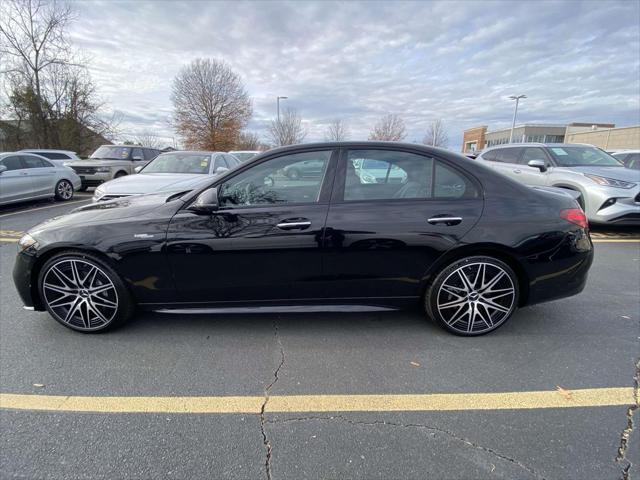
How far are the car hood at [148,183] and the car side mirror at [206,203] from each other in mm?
2987

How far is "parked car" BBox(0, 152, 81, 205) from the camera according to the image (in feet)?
27.3

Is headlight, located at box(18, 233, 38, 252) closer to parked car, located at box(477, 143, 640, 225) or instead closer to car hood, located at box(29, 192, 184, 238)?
car hood, located at box(29, 192, 184, 238)

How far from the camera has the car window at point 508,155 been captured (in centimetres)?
781

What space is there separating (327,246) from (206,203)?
100cm

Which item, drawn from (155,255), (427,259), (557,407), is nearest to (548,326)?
(557,407)

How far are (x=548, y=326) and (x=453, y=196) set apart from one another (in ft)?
5.01

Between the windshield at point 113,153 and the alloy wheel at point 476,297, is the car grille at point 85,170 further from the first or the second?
the alloy wheel at point 476,297

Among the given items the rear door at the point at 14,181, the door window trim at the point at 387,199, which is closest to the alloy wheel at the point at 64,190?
the rear door at the point at 14,181

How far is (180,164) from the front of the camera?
7309 millimetres

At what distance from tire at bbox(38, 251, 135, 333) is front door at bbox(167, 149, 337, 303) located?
0.56 m

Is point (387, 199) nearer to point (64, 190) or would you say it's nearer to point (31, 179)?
point (31, 179)

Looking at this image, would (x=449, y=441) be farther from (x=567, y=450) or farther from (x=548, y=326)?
(x=548, y=326)

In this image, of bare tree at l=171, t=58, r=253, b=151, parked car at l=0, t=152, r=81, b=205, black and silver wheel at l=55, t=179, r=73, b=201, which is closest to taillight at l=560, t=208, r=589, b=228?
parked car at l=0, t=152, r=81, b=205

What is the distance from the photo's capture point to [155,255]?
8.79 feet
